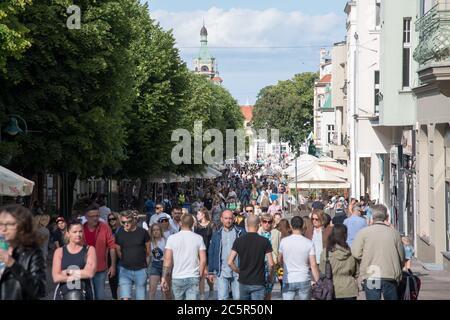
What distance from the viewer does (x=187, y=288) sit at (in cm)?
1316

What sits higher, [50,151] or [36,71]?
[36,71]

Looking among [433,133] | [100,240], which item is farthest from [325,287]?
[433,133]

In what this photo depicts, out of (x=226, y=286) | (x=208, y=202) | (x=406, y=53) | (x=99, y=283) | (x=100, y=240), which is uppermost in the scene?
(x=406, y=53)

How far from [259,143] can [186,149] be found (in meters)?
127

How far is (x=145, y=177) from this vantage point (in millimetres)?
52656

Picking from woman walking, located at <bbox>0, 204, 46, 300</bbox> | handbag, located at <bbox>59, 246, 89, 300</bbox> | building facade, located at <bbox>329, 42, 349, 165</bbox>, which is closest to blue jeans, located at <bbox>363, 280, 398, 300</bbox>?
handbag, located at <bbox>59, 246, 89, 300</bbox>

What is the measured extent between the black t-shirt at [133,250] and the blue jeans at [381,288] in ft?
10.7

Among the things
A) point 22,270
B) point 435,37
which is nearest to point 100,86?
point 435,37

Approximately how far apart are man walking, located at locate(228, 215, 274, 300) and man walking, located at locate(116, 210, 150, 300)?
6.07ft

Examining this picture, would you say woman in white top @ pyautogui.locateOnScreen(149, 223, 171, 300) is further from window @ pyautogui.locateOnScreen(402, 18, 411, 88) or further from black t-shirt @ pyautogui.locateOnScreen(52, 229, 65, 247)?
window @ pyautogui.locateOnScreen(402, 18, 411, 88)

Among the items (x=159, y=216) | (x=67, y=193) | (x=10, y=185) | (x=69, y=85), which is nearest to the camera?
(x=159, y=216)

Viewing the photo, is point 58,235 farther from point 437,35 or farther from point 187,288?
point 187,288

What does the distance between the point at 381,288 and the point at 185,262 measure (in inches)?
97.5

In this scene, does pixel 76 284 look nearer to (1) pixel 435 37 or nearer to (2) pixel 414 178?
(1) pixel 435 37
